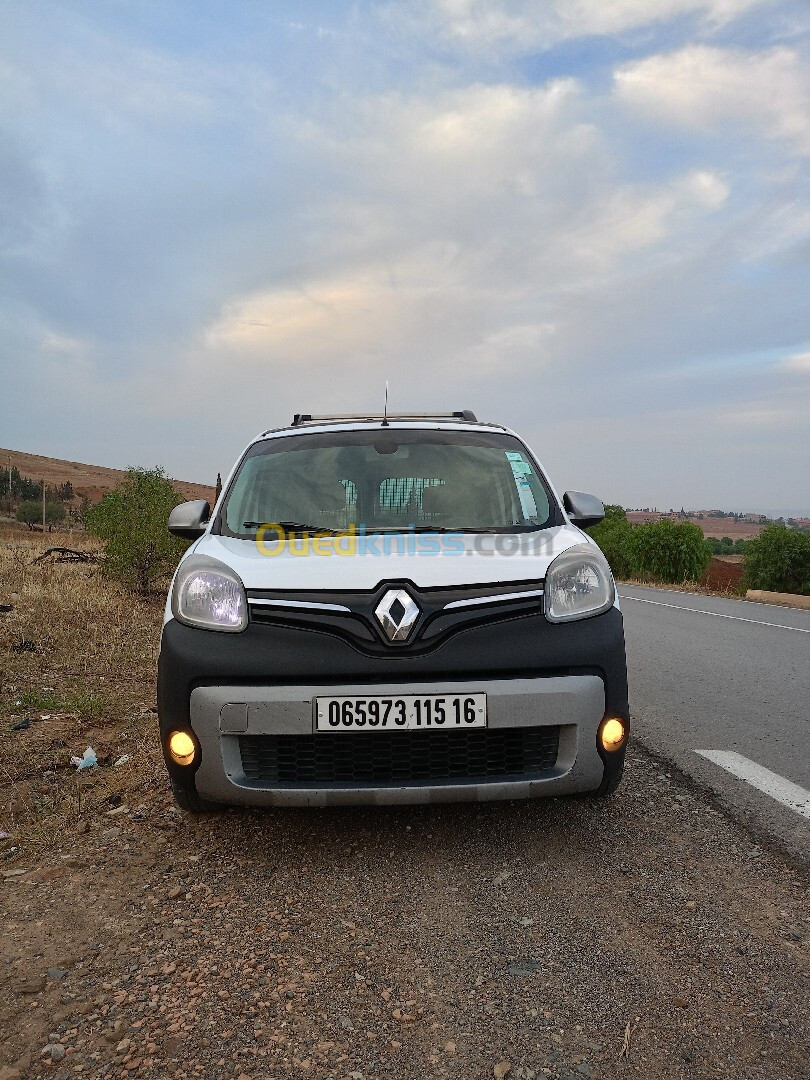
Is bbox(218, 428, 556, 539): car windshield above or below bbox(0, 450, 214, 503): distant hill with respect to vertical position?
below

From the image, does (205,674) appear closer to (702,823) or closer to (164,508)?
(702,823)

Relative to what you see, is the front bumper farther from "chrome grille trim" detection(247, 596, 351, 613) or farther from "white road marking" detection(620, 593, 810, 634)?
"white road marking" detection(620, 593, 810, 634)

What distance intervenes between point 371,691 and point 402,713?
0.14m

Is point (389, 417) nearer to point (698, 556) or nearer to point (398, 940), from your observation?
point (398, 940)

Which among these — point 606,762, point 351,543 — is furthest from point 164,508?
point 606,762

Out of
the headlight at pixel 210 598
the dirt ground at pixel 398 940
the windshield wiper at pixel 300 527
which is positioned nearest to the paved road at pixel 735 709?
the dirt ground at pixel 398 940

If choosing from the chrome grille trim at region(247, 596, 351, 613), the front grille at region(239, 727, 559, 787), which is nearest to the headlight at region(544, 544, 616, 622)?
the front grille at region(239, 727, 559, 787)

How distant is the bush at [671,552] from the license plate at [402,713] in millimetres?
64006

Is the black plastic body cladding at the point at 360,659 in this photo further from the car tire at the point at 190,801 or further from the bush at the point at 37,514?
the bush at the point at 37,514

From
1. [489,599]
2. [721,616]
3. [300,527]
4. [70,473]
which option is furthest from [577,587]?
[70,473]

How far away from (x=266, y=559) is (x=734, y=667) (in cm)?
620

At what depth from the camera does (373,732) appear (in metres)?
2.99

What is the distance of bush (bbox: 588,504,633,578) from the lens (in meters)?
71.1

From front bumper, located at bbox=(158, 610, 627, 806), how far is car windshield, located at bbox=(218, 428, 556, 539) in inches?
31.4
